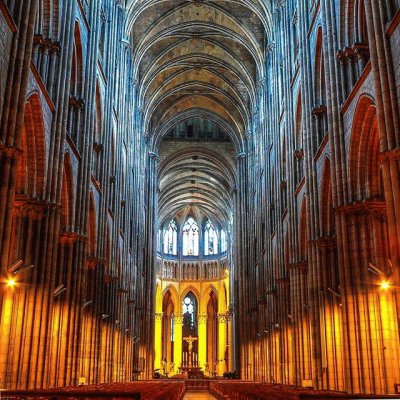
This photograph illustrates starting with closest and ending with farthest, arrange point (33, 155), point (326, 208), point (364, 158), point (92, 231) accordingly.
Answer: point (33, 155) → point (364, 158) → point (326, 208) → point (92, 231)

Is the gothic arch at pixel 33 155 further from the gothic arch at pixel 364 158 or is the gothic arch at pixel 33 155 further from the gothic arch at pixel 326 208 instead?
the gothic arch at pixel 326 208

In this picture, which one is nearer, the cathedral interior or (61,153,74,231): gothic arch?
the cathedral interior

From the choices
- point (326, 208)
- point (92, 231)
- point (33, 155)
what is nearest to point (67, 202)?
point (33, 155)

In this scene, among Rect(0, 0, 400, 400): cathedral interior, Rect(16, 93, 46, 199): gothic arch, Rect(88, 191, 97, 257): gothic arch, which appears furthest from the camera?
Rect(88, 191, 97, 257): gothic arch

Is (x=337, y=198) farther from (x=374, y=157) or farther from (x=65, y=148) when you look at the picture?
(x=65, y=148)

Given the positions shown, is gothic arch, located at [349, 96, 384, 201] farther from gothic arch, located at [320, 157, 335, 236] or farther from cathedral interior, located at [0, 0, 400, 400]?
gothic arch, located at [320, 157, 335, 236]

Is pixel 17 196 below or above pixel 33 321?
above

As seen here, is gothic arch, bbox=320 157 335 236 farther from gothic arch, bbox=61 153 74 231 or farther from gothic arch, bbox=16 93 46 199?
gothic arch, bbox=16 93 46 199

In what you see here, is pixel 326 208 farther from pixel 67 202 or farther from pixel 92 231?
pixel 92 231

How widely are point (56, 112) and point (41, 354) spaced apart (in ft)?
27.9

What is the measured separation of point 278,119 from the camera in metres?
35.4

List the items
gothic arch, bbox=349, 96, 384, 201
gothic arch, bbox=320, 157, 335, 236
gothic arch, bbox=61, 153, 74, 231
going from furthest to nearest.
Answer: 1. gothic arch, bbox=320, 157, 335, 236
2. gothic arch, bbox=61, 153, 74, 231
3. gothic arch, bbox=349, 96, 384, 201

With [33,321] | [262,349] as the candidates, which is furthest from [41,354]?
[262,349]

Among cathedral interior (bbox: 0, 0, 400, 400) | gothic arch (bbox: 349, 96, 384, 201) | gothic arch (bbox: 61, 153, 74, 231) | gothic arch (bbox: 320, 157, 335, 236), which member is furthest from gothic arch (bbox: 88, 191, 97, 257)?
gothic arch (bbox: 349, 96, 384, 201)
